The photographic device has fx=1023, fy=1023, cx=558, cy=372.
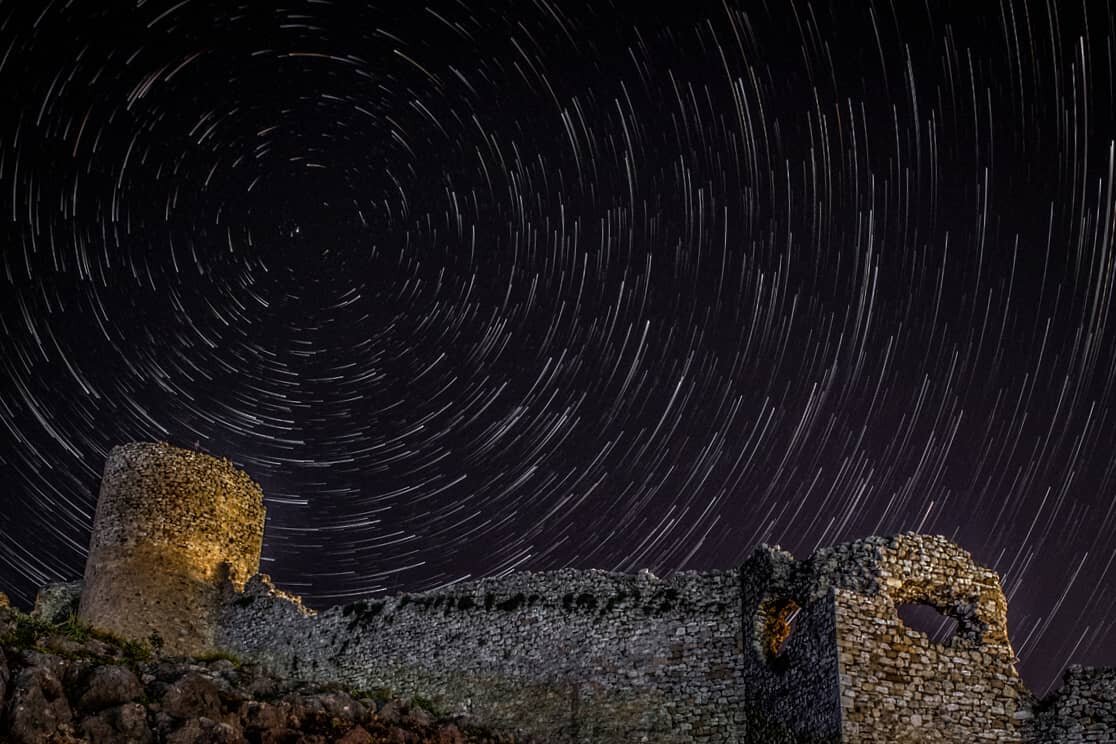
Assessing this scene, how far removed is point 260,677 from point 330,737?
4.87 ft

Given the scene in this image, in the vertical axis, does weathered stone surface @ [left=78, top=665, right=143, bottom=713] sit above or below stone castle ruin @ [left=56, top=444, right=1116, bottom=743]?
below

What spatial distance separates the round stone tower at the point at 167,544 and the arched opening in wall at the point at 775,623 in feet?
45.7

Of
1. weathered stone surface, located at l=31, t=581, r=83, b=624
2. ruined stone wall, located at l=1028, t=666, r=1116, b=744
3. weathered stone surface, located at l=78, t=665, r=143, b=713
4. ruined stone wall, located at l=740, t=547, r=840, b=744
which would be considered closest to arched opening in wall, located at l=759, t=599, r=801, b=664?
ruined stone wall, located at l=740, t=547, r=840, b=744

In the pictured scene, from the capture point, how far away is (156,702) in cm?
1051

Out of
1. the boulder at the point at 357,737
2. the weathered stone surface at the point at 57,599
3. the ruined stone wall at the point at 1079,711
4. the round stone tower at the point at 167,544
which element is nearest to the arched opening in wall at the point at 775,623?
the ruined stone wall at the point at 1079,711

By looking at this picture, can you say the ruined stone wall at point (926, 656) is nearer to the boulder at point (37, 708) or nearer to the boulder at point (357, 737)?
the boulder at point (357, 737)

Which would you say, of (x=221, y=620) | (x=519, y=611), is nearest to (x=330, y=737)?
(x=519, y=611)

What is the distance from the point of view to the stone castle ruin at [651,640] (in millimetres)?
14125

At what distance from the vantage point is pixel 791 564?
16.2m

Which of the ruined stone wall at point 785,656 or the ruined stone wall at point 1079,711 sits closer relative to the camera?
the ruined stone wall at point 1079,711

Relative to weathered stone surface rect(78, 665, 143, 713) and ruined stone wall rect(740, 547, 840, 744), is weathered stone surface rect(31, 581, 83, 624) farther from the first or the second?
ruined stone wall rect(740, 547, 840, 744)

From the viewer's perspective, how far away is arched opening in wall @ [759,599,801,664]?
16188 millimetres

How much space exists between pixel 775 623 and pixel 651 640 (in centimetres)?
213

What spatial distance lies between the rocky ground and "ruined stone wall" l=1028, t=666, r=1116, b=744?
7779 mm
